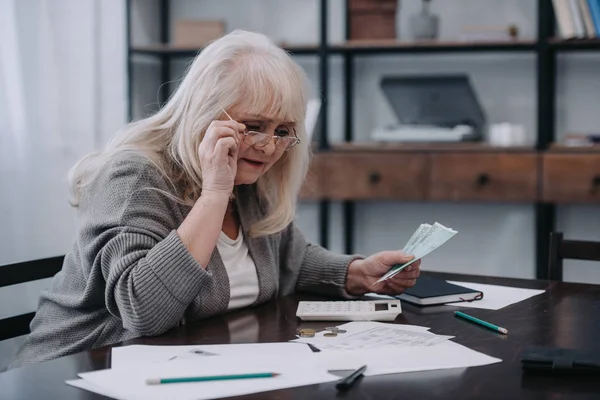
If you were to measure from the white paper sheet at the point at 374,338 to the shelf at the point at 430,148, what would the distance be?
2.09 m

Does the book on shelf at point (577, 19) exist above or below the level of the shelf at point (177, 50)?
above

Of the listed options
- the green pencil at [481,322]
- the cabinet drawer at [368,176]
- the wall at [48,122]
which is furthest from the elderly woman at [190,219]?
the cabinet drawer at [368,176]

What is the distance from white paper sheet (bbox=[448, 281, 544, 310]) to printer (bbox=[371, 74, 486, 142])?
1.75 metres

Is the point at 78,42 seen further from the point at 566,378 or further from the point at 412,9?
the point at 566,378

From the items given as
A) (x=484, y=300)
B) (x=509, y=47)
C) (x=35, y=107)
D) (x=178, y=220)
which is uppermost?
(x=509, y=47)

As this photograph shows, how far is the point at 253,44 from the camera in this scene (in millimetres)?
1705

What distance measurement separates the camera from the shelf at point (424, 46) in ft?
11.7

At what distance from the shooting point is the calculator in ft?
4.91

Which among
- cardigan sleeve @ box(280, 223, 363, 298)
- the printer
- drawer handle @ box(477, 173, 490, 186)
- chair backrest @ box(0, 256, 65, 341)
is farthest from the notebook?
the printer

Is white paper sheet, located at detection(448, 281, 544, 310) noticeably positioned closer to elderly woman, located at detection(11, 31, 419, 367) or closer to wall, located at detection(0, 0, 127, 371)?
elderly woman, located at detection(11, 31, 419, 367)

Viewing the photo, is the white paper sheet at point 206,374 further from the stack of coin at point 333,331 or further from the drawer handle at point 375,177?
the drawer handle at point 375,177

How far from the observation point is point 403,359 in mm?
1218

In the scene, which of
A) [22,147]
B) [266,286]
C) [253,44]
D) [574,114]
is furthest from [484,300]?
[574,114]

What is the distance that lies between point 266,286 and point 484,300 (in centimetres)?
44
